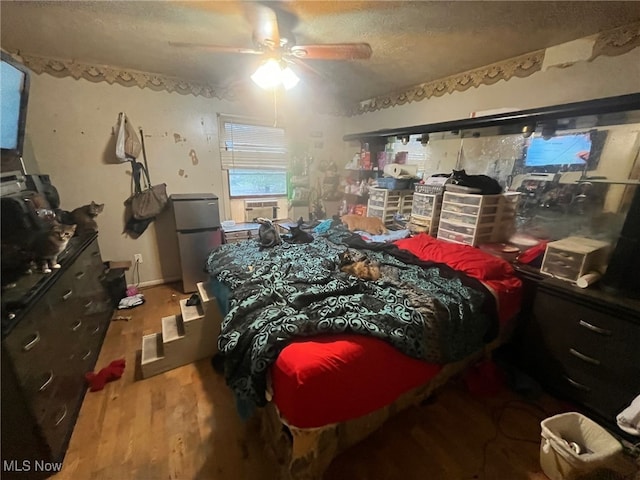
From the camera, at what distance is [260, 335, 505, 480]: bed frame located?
1.12 metres

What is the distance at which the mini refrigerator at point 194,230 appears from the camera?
291cm

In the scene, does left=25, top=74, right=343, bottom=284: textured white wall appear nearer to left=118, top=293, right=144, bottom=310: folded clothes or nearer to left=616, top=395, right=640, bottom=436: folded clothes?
left=118, top=293, right=144, bottom=310: folded clothes

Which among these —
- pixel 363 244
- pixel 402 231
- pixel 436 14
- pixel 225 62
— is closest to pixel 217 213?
pixel 225 62

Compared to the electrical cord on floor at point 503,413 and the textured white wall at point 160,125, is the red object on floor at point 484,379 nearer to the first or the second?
the electrical cord on floor at point 503,413

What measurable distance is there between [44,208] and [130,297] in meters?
1.18

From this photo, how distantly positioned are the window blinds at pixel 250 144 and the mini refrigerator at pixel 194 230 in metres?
0.62

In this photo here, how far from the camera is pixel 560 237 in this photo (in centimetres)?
199

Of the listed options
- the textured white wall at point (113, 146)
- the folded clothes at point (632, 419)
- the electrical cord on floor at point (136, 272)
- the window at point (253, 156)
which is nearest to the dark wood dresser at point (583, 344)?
the folded clothes at point (632, 419)

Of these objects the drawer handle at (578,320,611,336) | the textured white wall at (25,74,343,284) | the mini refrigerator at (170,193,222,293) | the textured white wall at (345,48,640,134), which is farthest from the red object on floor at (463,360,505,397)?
the textured white wall at (25,74,343,284)

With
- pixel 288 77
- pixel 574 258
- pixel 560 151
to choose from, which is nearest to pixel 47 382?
pixel 288 77

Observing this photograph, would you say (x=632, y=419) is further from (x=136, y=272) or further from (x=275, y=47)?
(x=136, y=272)

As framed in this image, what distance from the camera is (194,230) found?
2994mm

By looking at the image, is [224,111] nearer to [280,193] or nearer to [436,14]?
[280,193]

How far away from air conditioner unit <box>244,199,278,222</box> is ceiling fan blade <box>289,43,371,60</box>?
2061 millimetres
